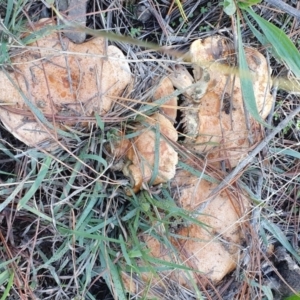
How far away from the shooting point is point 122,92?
5.83 ft

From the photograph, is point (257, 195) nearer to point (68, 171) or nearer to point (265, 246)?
point (265, 246)

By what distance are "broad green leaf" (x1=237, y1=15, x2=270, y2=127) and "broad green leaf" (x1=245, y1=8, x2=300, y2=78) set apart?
107 mm

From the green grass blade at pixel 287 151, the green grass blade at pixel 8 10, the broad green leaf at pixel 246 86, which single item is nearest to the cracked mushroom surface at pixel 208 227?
the green grass blade at pixel 287 151

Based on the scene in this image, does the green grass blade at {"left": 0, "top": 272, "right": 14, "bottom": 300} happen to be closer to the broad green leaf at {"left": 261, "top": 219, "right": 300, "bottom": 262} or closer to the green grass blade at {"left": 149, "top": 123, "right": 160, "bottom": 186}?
the green grass blade at {"left": 149, "top": 123, "right": 160, "bottom": 186}

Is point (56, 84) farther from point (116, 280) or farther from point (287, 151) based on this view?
point (287, 151)

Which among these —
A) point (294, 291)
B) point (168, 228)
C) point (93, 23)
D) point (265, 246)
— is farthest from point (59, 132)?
point (294, 291)

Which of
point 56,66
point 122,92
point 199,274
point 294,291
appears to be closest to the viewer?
point 56,66

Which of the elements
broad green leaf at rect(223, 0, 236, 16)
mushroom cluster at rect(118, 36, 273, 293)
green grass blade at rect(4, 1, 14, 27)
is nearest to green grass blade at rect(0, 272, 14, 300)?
mushroom cluster at rect(118, 36, 273, 293)

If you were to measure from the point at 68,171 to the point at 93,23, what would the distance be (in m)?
0.64

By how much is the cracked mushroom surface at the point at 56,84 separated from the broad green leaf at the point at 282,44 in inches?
24.0

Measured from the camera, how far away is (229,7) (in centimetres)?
181

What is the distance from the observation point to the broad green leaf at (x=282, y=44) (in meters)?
1.74

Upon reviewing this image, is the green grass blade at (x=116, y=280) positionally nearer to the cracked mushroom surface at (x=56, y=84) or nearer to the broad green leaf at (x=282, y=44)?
the cracked mushroom surface at (x=56, y=84)

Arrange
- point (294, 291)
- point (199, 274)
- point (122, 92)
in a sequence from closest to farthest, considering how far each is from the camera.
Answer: point (122, 92)
point (199, 274)
point (294, 291)
